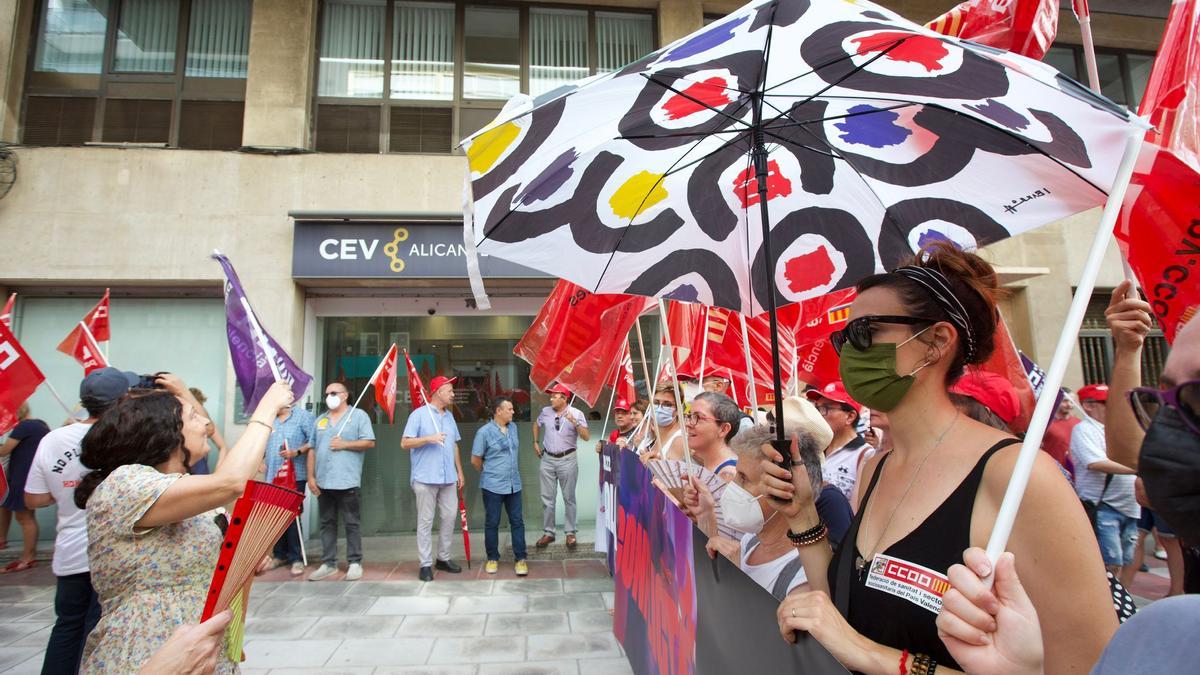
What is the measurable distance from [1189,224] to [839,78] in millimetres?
1093

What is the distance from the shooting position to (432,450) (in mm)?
7309

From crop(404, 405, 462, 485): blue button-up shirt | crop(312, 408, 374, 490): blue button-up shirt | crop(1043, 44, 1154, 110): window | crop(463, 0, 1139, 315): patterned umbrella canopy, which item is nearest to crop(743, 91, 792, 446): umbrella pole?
crop(463, 0, 1139, 315): patterned umbrella canopy

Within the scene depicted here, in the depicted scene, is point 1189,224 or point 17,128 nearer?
point 1189,224

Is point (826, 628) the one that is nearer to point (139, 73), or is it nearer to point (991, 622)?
point (991, 622)

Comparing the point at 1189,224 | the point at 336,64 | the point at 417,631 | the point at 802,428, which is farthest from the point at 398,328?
the point at 1189,224

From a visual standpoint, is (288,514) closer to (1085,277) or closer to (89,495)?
(89,495)

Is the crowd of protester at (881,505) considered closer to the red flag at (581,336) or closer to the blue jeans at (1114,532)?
the red flag at (581,336)

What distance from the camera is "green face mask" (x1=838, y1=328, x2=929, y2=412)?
159cm

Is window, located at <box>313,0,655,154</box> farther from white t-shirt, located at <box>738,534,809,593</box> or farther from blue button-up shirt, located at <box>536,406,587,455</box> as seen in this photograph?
white t-shirt, located at <box>738,534,809,593</box>

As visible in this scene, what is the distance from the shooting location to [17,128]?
29.7ft

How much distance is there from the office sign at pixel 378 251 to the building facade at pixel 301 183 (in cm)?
3

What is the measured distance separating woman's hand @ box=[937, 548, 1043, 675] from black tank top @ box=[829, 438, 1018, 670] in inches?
9.4

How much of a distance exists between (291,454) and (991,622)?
7.70 meters

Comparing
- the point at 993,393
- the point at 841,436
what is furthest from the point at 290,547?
the point at 993,393
